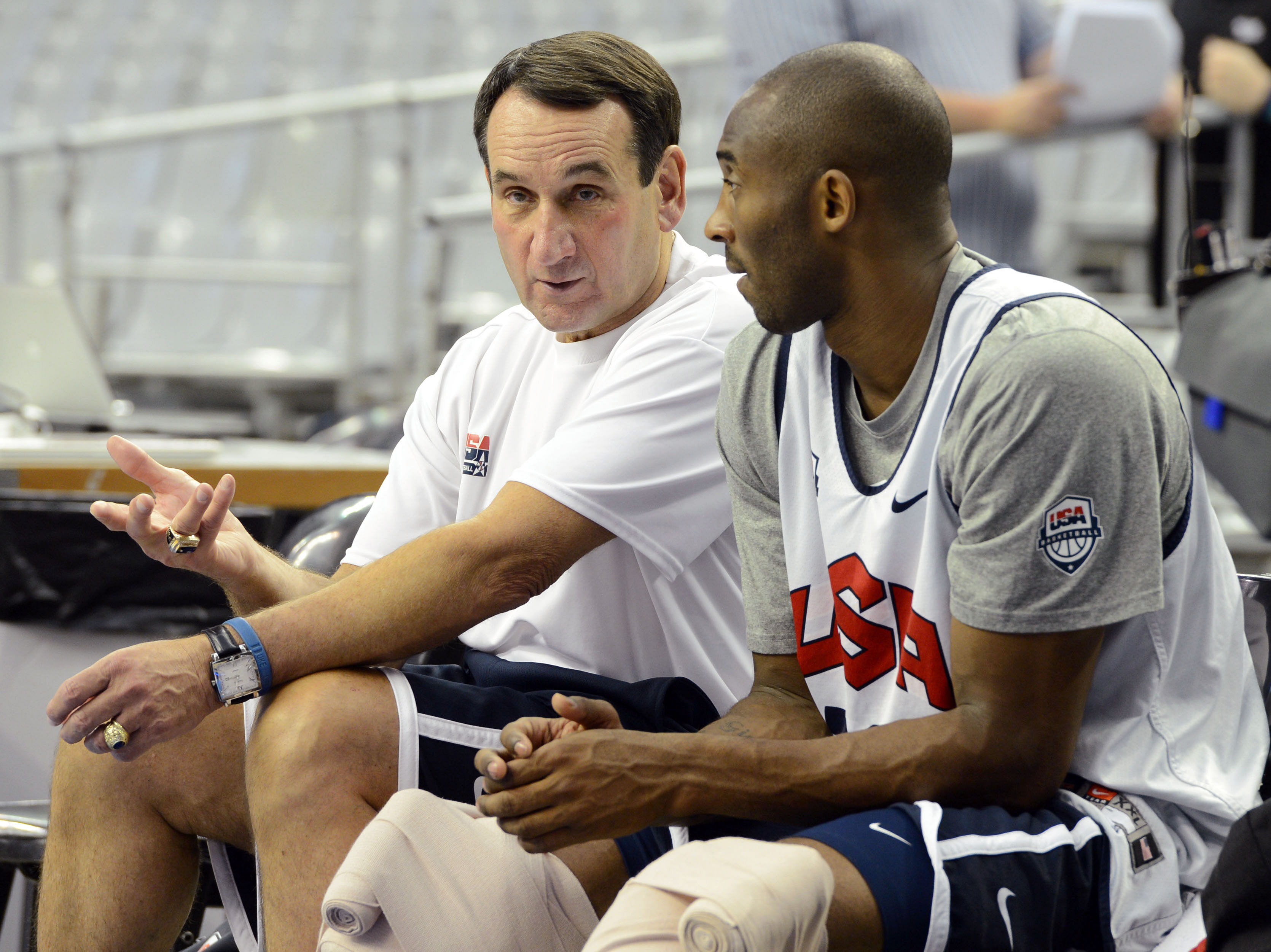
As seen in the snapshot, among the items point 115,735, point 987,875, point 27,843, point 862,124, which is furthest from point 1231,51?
point 27,843

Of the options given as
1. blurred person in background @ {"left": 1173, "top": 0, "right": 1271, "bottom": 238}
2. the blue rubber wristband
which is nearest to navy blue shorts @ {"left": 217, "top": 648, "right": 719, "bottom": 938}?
the blue rubber wristband

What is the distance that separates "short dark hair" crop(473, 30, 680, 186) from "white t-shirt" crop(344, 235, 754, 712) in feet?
0.54

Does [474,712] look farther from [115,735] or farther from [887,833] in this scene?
[887,833]

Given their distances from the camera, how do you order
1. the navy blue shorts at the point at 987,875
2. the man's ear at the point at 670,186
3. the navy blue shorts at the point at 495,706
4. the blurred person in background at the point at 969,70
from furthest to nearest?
the blurred person in background at the point at 969,70 < the man's ear at the point at 670,186 < the navy blue shorts at the point at 495,706 < the navy blue shorts at the point at 987,875

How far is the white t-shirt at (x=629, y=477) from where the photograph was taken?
1.47 m

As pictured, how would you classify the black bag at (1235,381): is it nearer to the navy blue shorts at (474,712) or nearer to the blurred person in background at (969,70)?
the blurred person in background at (969,70)

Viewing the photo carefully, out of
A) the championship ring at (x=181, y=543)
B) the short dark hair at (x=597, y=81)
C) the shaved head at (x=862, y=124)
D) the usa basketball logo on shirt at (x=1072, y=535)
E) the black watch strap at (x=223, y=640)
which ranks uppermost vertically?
the short dark hair at (x=597, y=81)

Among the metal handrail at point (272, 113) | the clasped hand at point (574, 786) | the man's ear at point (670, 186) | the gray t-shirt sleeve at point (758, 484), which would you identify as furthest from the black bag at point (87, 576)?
the metal handrail at point (272, 113)

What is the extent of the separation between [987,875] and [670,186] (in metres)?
0.93

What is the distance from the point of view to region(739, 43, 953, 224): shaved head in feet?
3.91

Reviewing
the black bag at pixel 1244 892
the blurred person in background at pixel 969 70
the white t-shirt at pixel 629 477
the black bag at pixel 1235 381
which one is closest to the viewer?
the black bag at pixel 1244 892

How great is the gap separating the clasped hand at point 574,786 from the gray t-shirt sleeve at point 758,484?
0.26 m

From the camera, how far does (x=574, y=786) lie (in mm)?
1104

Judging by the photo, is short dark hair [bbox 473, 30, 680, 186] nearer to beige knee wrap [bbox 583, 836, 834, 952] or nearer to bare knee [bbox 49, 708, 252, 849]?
bare knee [bbox 49, 708, 252, 849]
